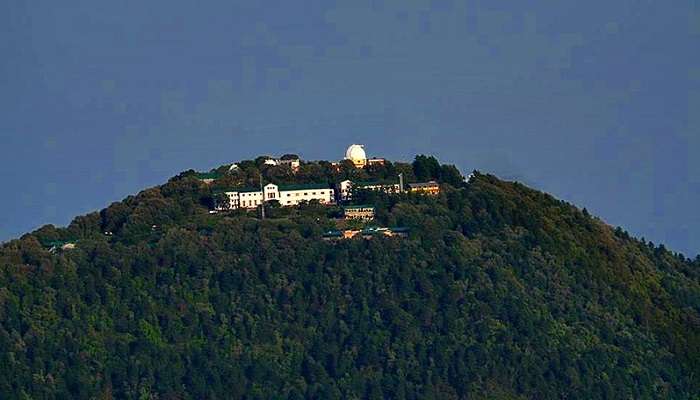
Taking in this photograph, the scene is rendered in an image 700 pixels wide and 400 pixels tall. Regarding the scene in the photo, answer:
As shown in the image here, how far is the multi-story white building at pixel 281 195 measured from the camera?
110688 millimetres

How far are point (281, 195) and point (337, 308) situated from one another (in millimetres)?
9689

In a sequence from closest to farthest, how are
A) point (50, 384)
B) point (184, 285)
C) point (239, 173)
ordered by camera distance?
1. point (50, 384)
2. point (184, 285)
3. point (239, 173)

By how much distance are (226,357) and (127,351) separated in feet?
11.6

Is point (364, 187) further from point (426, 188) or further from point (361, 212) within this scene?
point (426, 188)

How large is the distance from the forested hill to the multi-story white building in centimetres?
115

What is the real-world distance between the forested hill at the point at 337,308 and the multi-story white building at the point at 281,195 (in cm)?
115

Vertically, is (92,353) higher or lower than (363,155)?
lower

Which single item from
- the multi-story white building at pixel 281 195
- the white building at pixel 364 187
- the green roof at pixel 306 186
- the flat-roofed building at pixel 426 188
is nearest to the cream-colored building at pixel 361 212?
the white building at pixel 364 187

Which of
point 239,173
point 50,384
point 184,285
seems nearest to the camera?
point 50,384

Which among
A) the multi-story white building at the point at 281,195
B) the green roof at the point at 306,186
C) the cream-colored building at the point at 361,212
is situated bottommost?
the cream-colored building at the point at 361,212

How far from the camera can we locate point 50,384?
96500 mm

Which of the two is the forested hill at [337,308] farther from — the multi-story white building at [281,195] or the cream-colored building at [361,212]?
the multi-story white building at [281,195]

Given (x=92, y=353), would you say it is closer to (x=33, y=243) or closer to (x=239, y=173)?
(x=33, y=243)

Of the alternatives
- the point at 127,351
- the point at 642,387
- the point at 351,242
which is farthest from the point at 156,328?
the point at 642,387
